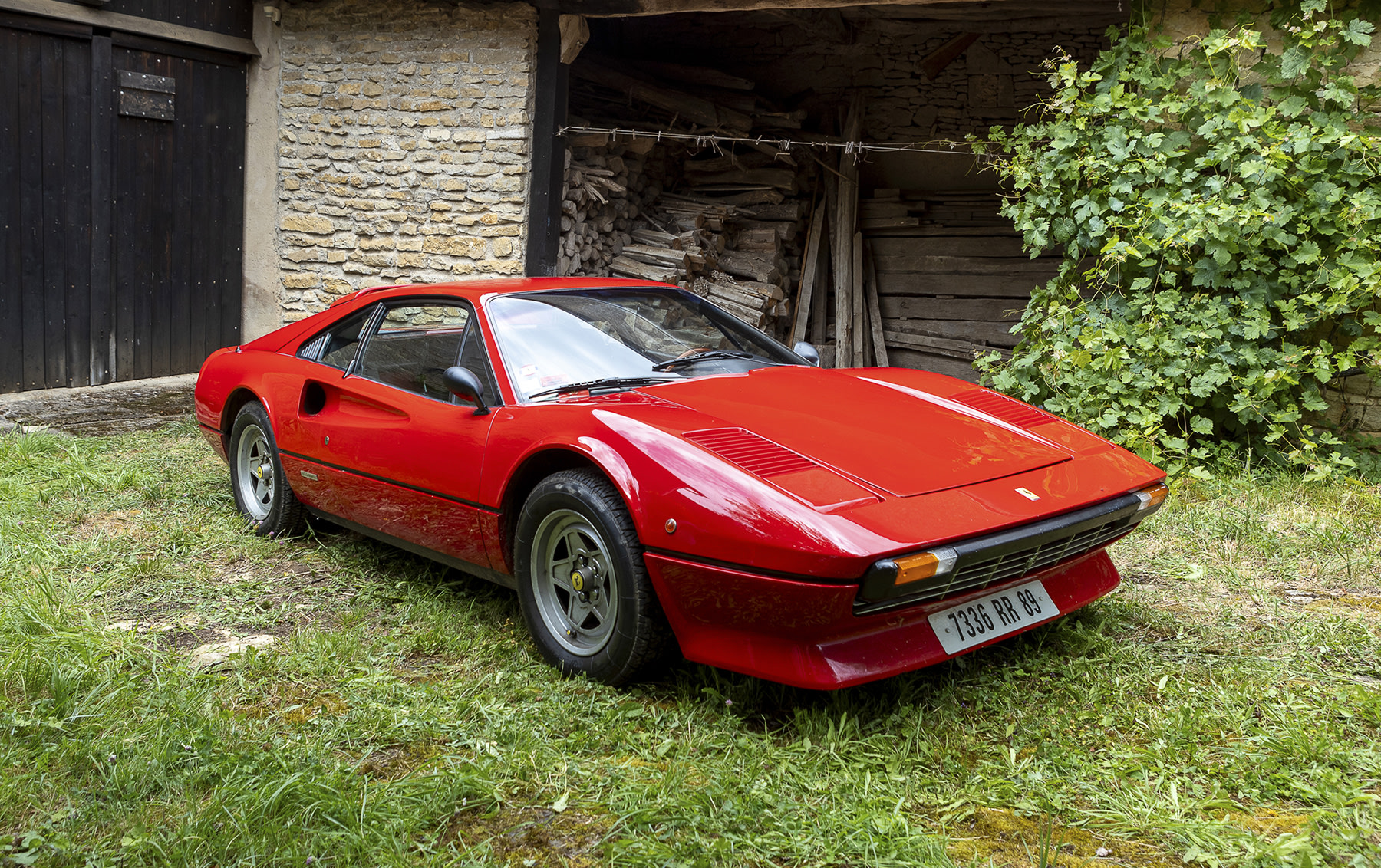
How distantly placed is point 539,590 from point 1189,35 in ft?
16.0

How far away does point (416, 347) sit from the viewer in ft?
12.5

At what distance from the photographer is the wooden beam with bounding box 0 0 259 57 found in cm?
740

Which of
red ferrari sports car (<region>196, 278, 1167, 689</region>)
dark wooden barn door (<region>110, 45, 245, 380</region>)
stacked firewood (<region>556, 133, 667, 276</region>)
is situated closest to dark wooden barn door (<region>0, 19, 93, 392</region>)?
dark wooden barn door (<region>110, 45, 245, 380</region>)

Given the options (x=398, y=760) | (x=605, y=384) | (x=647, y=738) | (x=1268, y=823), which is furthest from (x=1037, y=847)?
(x=605, y=384)

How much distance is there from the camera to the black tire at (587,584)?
2.76 meters

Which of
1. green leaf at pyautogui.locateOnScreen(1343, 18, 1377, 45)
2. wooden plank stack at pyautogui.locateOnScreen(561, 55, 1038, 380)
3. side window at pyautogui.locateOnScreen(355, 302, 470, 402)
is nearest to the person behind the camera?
side window at pyautogui.locateOnScreen(355, 302, 470, 402)

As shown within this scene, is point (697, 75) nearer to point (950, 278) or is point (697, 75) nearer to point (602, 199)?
point (602, 199)

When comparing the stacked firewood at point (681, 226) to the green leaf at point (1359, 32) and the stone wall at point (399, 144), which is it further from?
the green leaf at point (1359, 32)

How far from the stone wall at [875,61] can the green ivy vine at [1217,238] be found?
4497 millimetres

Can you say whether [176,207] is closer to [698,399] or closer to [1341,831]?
[698,399]

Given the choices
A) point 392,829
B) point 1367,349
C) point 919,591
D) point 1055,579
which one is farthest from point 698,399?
point 1367,349

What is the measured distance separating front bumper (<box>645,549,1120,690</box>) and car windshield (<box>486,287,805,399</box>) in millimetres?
927

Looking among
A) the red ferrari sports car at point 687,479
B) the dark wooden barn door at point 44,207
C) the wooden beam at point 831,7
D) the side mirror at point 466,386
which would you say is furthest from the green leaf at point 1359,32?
the dark wooden barn door at point 44,207

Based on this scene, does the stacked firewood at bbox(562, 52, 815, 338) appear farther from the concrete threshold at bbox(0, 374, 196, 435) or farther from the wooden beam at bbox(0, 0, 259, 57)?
the concrete threshold at bbox(0, 374, 196, 435)
